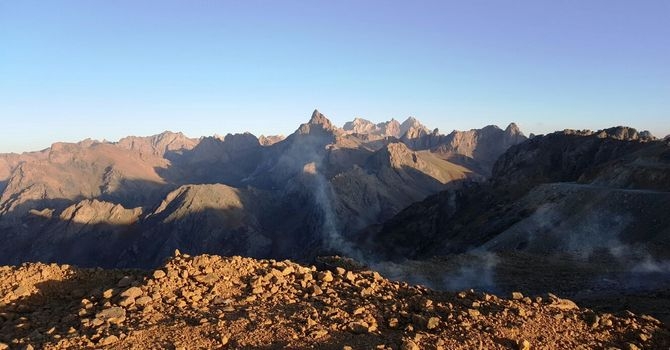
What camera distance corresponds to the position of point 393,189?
518ft

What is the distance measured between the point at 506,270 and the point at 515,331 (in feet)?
65.8

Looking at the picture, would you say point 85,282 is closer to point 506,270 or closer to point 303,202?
point 506,270

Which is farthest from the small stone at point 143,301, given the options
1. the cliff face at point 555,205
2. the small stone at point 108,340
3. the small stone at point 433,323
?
the cliff face at point 555,205

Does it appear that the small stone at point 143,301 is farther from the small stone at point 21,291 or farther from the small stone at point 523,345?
the small stone at point 523,345

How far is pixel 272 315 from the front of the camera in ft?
34.3

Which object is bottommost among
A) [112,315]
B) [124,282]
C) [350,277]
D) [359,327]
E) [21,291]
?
[21,291]

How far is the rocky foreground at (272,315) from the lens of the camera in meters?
9.46

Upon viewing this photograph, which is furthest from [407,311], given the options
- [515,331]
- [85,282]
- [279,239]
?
[279,239]

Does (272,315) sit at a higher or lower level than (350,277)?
lower

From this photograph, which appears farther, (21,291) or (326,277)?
(326,277)

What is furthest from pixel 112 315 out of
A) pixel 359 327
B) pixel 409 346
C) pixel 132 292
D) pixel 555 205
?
pixel 555 205

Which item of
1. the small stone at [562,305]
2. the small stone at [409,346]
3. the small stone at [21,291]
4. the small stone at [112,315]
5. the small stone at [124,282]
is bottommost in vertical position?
the small stone at [21,291]

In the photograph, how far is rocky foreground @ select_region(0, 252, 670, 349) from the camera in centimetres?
946

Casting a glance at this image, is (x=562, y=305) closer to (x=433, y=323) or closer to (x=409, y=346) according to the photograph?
(x=433, y=323)
